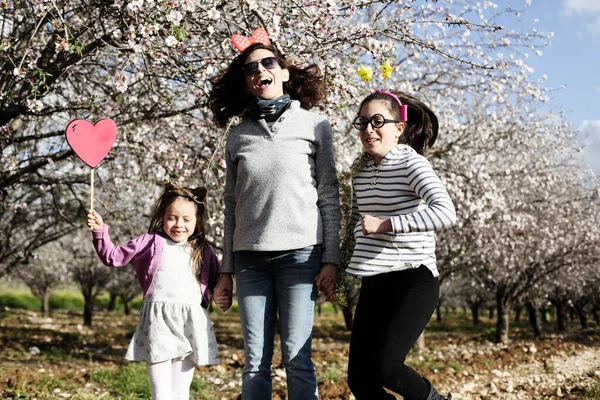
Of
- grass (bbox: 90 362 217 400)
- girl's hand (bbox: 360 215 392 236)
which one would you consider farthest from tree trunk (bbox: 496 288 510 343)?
girl's hand (bbox: 360 215 392 236)

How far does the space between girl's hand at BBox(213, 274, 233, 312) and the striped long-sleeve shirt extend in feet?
2.08

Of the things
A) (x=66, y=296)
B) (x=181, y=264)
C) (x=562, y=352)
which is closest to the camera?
(x=181, y=264)

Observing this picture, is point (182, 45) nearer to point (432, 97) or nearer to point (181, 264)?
point (181, 264)

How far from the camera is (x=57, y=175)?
8.91 meters

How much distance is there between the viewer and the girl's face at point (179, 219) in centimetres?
312

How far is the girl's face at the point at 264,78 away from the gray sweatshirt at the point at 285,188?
0.12 meters

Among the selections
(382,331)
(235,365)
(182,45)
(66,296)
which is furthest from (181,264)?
(66,296)

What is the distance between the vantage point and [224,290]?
296 centimetres

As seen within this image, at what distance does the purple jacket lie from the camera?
2.85 m

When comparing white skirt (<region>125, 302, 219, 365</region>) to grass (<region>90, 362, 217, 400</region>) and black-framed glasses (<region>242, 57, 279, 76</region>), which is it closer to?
black-framed glasses (<region>242, 57, 279, 76</region>)

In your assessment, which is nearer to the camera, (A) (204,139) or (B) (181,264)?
(B) (181,264)

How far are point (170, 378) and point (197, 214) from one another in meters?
0.87

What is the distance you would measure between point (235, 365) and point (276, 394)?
3371 mm

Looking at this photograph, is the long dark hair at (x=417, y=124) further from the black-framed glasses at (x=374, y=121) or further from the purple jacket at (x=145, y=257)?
the purple jacket at (x=145, y=257)
